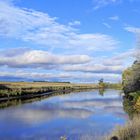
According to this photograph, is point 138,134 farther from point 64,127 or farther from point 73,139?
point 64,127

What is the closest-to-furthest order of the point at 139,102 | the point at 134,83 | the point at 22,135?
the point at 22,135, the point at 139,102, the point at 134,83

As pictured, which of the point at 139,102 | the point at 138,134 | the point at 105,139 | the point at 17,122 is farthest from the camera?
the point at 139,102

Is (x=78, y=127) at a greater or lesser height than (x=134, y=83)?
lesser

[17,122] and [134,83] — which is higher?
[134,83]

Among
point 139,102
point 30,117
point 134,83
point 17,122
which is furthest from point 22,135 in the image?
point 134,83

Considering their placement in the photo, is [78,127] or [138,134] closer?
[138,134]

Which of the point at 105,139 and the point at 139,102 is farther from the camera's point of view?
the point at 139,102

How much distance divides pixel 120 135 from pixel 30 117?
73.0 feet

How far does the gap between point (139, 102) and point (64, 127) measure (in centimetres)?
2026

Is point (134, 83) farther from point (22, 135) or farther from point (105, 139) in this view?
point (105, 139)

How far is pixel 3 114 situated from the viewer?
46.3 metres

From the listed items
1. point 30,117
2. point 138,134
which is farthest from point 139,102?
point 138,134

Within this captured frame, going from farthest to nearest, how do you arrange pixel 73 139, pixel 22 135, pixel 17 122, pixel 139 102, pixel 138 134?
pixel 139 102
pixel 17 122
pixel 22 135
pixel 73 139
pixel 138 134

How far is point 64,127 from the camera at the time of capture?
116 ft
